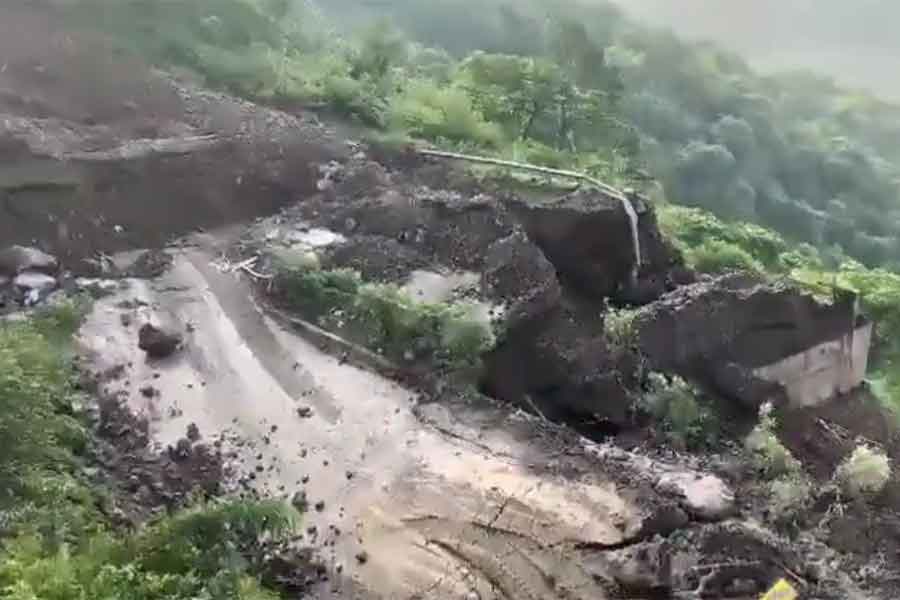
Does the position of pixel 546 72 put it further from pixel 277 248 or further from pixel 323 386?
pixel 323 386

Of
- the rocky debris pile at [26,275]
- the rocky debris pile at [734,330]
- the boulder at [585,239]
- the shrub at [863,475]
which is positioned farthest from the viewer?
the boulder at [585,239]

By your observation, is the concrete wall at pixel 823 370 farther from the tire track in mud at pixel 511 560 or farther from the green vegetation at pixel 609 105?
the tire track in mud at pixel 511 560

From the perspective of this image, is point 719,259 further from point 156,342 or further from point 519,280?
point 156,342

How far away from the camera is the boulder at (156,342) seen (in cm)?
1037

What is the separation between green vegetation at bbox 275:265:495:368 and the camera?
10586 mm

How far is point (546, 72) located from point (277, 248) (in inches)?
308

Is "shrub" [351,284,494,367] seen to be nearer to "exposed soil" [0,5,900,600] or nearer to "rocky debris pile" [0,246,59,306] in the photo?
"exposed soil" [0,5,900,600]

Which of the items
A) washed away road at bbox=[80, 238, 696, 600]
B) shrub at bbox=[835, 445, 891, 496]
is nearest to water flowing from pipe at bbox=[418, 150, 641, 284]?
shrub at bbox=[835, 445, 891, 496]

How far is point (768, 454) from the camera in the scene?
10.4 metres

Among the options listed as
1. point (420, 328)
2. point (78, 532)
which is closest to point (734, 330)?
point (420, 328)

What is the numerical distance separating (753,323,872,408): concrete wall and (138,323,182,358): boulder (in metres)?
6.42

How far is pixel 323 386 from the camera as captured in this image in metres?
10.2

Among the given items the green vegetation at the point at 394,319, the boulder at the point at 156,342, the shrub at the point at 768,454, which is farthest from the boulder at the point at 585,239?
the boulder at the point at 156,342

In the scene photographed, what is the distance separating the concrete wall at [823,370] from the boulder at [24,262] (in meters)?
7.56
